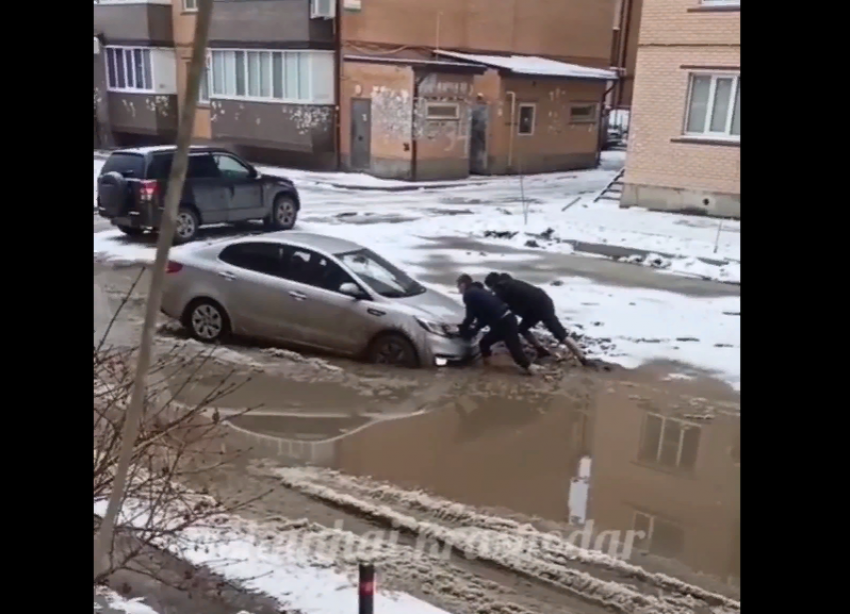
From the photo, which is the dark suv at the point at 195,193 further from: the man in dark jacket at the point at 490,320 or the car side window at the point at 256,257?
the man in dark jacket at the point at 490,320

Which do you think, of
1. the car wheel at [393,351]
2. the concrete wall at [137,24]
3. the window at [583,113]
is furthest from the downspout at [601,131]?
the concrete wall at [137,24]

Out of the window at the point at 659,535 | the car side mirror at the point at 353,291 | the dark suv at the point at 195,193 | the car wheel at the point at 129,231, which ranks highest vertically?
the dark suv at the point at 195,193

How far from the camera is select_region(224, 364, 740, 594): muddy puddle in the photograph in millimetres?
3127

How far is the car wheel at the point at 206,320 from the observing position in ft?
15.1

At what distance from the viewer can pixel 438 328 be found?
438cm

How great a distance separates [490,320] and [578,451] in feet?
3.14

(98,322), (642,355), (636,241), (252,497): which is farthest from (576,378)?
(98,322)

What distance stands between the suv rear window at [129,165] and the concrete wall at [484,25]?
1.48m

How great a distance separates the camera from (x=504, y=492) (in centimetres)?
332

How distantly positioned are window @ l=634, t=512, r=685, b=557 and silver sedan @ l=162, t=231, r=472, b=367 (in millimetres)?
1542

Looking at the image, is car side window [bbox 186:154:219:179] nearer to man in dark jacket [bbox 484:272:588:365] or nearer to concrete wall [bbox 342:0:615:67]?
concrete wall [bbox 342:0:615:67]

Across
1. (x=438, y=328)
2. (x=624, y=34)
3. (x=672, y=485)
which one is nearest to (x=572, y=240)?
(x=624, y=34)
